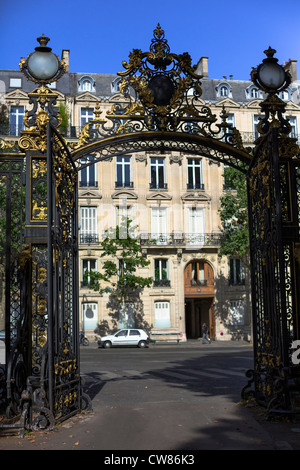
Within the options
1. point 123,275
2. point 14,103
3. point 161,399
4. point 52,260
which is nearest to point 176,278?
point 123,275

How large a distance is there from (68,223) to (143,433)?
347 centimetres

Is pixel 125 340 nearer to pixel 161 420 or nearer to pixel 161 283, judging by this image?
pixel 161 283

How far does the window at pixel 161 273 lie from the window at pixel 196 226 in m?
2.55

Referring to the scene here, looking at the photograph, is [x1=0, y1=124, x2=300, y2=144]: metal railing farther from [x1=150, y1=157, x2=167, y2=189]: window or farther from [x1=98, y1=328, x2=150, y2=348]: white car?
[x1=98, y1=328, x2=150, y2=348]: white car

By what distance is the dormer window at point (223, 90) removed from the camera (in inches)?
1711

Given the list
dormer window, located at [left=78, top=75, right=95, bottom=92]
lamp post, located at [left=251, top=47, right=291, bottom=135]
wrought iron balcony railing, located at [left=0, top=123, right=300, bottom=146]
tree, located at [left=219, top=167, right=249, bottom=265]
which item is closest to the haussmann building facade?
dormer window, located at [left=78, top=75, right=95, bottom=92]

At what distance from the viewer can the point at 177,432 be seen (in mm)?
7094

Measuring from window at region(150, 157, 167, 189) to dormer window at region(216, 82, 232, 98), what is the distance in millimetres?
8016

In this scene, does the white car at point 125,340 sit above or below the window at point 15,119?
below

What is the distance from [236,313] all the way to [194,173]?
1064 cm

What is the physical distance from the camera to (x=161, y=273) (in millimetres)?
39375

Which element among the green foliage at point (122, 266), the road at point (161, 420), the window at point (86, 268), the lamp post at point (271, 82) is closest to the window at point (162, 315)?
the green foliage at point (122, 266)

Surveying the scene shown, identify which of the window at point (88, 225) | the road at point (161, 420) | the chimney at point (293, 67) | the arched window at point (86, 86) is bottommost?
the road at point (161, 420)

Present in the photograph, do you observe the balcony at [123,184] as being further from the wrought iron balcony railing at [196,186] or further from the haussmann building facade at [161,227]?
the wrought iron balcony railing at [196,186]
